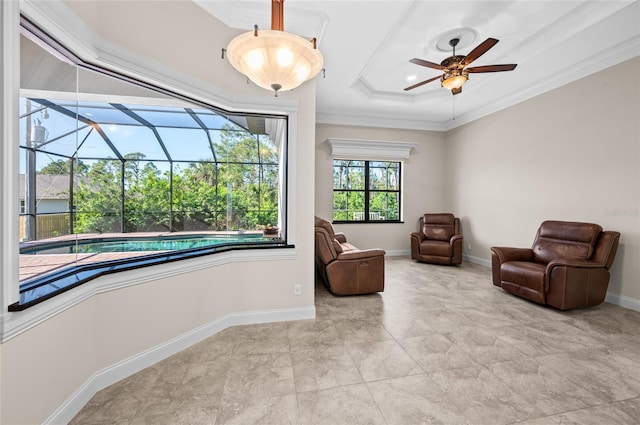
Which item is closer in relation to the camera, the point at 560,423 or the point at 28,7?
the point at 28,7

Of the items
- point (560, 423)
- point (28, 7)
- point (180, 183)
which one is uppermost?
point (28, 7)

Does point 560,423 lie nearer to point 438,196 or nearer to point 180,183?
point 180,183

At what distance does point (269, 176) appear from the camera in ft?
9.35

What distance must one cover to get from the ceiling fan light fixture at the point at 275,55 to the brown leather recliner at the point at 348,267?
2.05m

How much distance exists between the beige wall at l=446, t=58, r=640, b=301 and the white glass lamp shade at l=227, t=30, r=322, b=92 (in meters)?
4.08

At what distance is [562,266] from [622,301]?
1.16 metres

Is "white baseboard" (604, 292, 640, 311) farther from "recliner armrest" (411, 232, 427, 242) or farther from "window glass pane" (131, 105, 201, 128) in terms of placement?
"window glass pane" (131, 105, 201, 128)

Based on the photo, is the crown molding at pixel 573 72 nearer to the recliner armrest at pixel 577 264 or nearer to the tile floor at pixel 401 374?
the recliner armrest at pixel 577 264

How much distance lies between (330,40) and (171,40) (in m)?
1.69

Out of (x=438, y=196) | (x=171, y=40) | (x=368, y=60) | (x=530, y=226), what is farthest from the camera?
(x=438, y=196)

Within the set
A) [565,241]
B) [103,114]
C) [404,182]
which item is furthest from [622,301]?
[103,114]

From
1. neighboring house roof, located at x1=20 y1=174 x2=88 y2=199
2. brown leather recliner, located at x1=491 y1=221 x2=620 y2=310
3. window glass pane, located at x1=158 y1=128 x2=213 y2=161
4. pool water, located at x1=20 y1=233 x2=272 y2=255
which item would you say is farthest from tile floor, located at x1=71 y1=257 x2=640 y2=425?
window glass pane, located at x1=158 y1=128 x2=213 y2=161

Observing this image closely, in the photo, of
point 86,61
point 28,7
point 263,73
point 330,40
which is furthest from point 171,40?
point 330,40

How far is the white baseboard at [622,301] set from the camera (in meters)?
3.00
